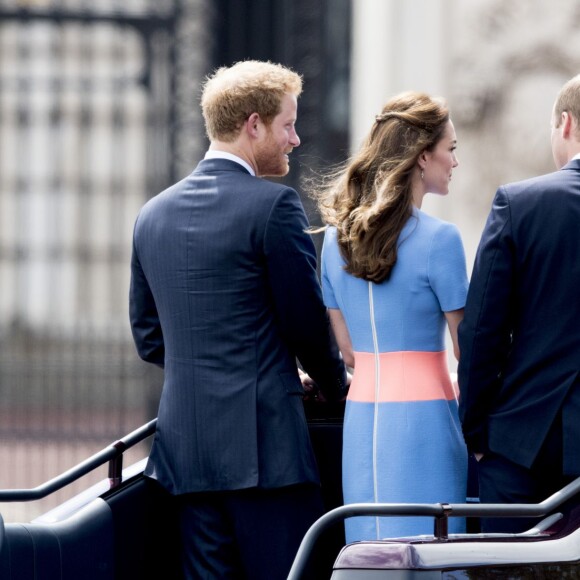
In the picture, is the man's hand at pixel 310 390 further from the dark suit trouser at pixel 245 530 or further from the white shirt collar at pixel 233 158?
the white shirt collar at pixel 233 158

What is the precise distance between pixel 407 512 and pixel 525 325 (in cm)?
61

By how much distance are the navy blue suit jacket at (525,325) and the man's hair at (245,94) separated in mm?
578

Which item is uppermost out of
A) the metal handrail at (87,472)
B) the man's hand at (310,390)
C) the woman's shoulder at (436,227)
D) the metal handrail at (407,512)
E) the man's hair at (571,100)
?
the man's hair at (571,100)

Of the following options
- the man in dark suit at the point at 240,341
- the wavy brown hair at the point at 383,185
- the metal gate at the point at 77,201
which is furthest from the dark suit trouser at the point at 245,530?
the metal gate at the point at 77,201

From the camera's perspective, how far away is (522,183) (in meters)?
2.72

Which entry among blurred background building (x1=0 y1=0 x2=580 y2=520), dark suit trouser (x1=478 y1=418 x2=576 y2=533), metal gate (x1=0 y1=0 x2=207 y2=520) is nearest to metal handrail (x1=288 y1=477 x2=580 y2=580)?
dark suit trouser (x1=478 y1=418 x2=576 y2=533)

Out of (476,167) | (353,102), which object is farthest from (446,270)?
(353,102)

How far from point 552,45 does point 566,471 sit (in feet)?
20.1

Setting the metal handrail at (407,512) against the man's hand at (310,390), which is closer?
the metal handrail at (407,512)

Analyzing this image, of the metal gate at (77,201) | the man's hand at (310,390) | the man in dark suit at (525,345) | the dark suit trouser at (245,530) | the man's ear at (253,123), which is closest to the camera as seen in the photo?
the man in dark suit at (525,345)

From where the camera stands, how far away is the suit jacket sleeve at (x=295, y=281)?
2859 mm

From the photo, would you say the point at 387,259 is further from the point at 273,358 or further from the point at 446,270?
the point at 273,358

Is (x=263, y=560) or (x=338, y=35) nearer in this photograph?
(x=263, y=560)

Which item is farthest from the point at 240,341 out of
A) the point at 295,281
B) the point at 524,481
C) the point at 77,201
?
the point at 77,201
